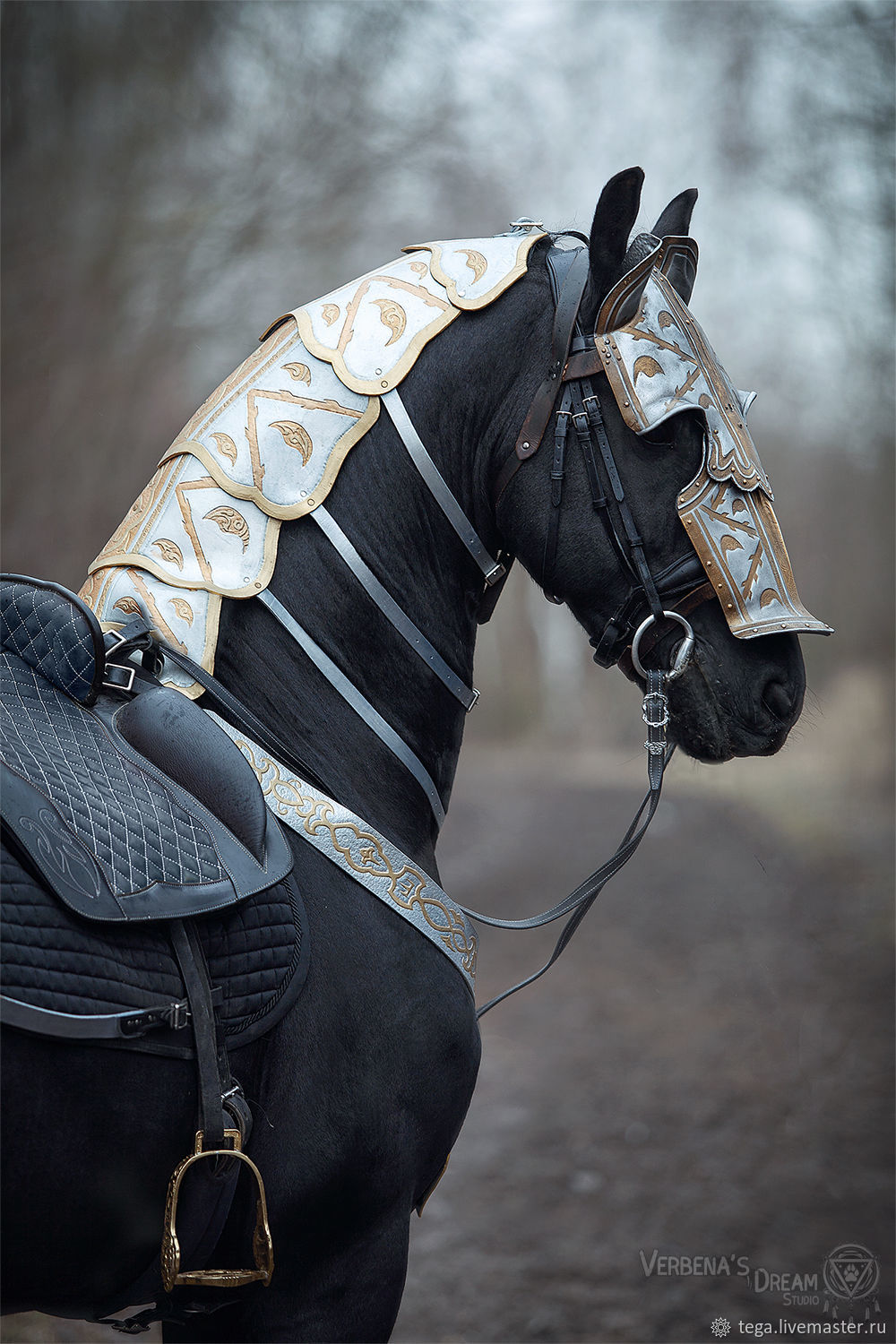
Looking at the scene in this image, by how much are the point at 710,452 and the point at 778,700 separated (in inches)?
15.3

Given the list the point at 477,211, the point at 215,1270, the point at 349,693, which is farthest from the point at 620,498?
the point at 477,211

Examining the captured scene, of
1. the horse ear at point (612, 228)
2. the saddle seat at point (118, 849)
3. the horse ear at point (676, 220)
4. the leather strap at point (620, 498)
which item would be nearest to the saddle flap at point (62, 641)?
the saddle seat at point (118, 849)

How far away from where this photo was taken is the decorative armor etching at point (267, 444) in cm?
134

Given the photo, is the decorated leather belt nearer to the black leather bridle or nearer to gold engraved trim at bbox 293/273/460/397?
the black leather bridle

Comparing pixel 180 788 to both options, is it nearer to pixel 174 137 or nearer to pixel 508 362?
pixel 508 362

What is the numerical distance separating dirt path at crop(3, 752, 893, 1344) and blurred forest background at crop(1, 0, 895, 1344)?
0.31 ft

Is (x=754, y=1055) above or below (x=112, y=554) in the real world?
below

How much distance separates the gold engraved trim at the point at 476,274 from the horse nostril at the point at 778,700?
2.34 ft

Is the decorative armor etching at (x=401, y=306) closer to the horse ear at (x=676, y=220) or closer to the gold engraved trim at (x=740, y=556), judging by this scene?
the horse ear at (x=676, y=220)

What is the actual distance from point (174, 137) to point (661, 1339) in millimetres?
6767

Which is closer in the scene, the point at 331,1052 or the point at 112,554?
the point at 331,1052

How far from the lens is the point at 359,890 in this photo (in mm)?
1296

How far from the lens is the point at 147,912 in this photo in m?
1.06

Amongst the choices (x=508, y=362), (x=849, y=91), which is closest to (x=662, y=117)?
(x=849, y=91)
